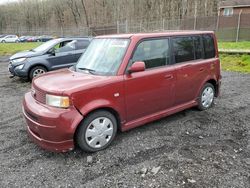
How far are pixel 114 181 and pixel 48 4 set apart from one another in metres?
65.8

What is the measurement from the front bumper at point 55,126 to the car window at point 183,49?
2.39 m

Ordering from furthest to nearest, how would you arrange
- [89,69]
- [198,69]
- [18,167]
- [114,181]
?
1. [198,69]
2. [89,69]
3. [18,167]
4. [114,181]

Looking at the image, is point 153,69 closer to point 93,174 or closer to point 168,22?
point 93,174

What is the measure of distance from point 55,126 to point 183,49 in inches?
118

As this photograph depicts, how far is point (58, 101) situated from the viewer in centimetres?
370

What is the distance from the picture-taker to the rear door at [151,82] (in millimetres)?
4324

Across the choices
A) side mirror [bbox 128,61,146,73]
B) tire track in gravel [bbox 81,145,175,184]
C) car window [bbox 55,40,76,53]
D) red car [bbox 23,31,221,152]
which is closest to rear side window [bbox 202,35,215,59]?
red car [bbox 23,31,221,152]

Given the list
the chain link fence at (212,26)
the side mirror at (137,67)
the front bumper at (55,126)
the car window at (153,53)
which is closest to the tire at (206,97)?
the car window at (153,53)

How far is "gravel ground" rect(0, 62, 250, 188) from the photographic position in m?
3.36

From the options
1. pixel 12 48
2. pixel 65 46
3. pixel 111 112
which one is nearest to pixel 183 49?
pixel 111 112

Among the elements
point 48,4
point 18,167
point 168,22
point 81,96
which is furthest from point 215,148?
point 48,4

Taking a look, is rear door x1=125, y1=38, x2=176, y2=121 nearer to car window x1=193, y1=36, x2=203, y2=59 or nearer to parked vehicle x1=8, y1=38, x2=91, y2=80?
car window x1=193, y1=36, x2=203, y2=59

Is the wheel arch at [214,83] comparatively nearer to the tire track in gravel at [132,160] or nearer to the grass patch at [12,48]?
the tire track in gravel at [132,160]

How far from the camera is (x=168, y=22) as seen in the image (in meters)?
28.8
